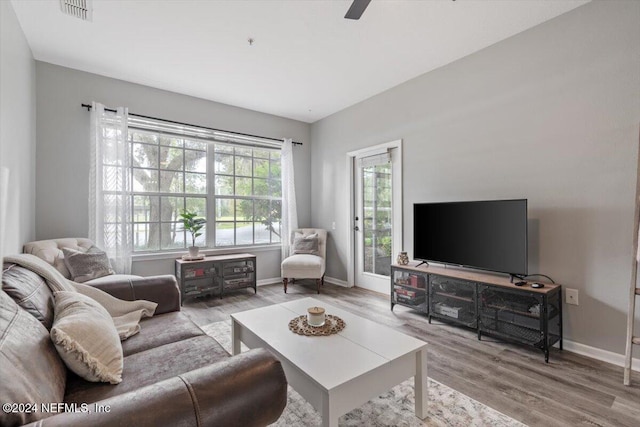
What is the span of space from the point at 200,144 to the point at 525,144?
3.97 m

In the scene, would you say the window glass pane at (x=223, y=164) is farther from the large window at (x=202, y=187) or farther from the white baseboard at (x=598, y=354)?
the white baseboard at (x=598, y=354)

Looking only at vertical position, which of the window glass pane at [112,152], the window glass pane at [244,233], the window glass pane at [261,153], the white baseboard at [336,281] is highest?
the window glass pane at [261,153]

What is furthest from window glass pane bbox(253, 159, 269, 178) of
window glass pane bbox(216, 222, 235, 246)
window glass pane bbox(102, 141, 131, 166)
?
window glass pane bbox(102, 141, 131, 166)

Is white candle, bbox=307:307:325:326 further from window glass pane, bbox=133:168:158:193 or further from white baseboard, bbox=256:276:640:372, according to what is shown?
window glass pane, bbox=133:168:158:193

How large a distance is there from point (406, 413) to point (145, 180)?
3.88 metres

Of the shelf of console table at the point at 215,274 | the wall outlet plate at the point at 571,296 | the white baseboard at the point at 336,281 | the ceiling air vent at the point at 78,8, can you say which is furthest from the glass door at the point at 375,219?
the ceiling air vent at the point at 78,8

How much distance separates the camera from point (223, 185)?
451cm

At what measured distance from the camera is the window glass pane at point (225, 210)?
176 inches

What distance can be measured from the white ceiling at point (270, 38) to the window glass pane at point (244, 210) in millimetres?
1679

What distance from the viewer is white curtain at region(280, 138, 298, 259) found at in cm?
494

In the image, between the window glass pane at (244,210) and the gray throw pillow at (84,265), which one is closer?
the gray throw pillow at (84,265)

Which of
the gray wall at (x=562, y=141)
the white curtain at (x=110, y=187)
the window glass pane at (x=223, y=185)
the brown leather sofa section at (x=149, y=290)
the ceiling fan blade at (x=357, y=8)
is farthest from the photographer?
the window glass pane at (x=223, y=185)

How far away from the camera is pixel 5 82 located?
212cm

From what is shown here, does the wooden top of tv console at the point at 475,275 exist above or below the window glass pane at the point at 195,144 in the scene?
below
